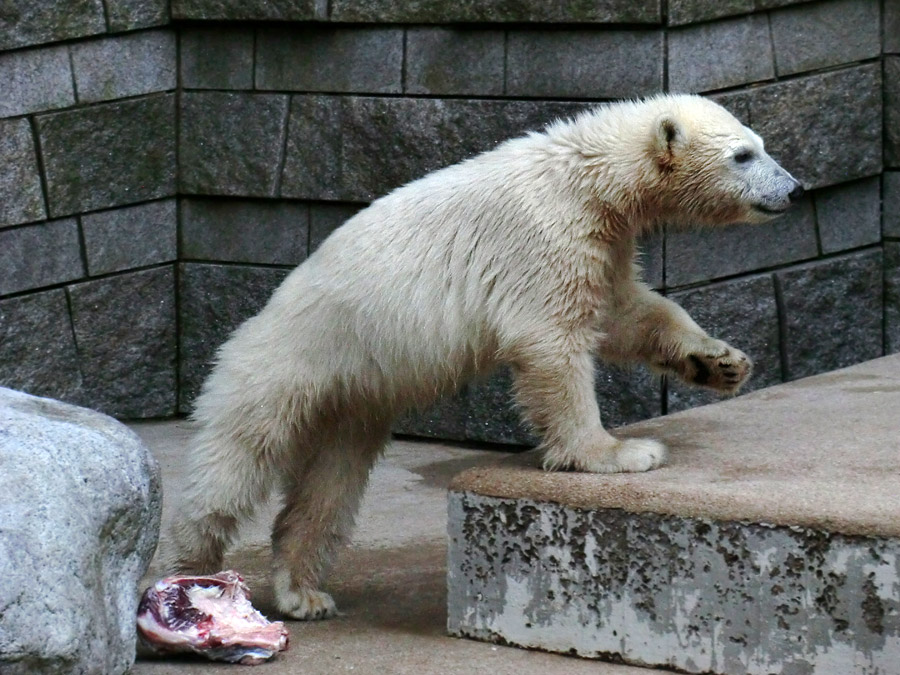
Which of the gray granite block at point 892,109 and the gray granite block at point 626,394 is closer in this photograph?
the gray granite block at point 626,394

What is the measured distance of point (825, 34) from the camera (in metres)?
5.94

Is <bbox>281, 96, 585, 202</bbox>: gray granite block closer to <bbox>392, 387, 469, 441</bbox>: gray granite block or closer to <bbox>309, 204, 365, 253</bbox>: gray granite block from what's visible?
<bbox>309, 204, 365, 253</bbox>: gray granite block

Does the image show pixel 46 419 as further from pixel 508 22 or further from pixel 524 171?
pixel 508 22

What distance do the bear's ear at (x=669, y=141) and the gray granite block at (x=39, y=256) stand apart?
3.56 metres

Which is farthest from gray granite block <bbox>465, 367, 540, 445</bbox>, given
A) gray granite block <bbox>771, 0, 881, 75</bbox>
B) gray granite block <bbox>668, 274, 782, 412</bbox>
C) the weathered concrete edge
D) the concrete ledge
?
the weathered concrete edge

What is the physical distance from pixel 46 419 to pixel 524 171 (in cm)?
153

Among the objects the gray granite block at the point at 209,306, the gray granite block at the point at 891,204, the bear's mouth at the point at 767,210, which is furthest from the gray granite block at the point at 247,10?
the bear's mouth at the point at 767,210

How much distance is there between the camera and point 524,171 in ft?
13.5

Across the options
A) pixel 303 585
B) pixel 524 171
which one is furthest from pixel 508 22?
pixel 303 585

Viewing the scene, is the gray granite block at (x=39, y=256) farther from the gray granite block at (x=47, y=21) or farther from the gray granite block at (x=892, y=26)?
the gray granite block at (x=892, y=26)

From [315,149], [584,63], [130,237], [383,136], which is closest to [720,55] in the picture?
[584,63]

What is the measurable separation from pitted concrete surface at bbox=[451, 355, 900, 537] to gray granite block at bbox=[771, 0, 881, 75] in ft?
5.63

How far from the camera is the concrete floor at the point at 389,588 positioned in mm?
3754

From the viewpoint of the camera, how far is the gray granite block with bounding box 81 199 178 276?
6.75 m
